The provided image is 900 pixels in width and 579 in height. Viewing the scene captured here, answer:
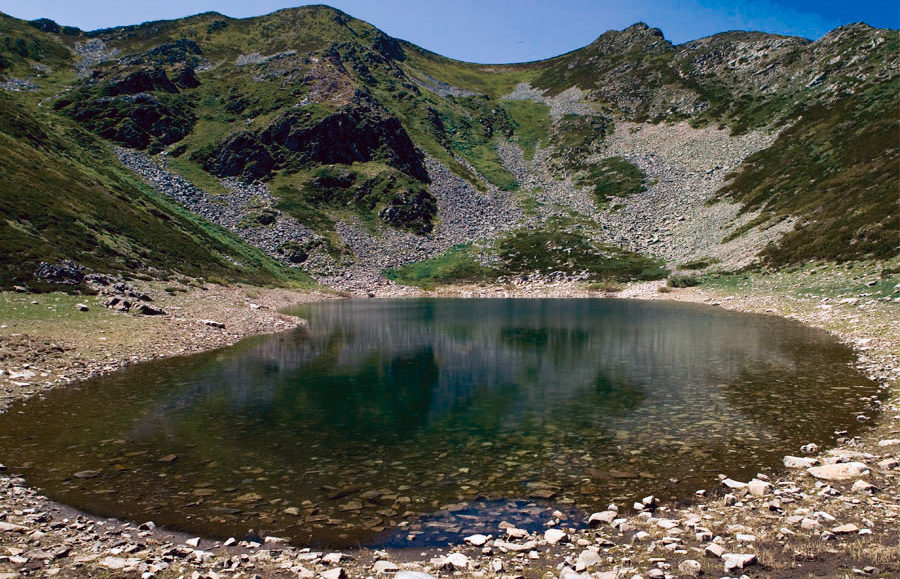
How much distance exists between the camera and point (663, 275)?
9506cm

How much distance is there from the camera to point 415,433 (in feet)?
59.3

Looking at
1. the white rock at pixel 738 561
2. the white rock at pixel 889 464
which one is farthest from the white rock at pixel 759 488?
the white rock at pixel 738 561

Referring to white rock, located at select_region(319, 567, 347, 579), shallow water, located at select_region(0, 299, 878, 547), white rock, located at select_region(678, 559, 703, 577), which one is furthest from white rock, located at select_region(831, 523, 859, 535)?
white rock, located at select_region(319, 567, 347, 579)

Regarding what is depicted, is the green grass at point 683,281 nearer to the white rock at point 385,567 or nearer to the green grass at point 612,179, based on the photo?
the green grass at point 612,179

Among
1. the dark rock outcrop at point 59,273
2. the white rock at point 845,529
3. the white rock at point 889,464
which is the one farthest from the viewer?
the dark rock outcrop at point 59,273

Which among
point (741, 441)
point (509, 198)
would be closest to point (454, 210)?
point (509, 198)

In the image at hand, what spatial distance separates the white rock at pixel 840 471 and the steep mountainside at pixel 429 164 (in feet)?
170

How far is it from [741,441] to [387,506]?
1160 centimetres

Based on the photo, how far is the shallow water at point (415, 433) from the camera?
476 inches

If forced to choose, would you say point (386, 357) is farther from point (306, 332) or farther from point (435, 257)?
point (435, 257)

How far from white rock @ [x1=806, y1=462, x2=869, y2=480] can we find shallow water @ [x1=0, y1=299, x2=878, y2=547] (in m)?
1.36

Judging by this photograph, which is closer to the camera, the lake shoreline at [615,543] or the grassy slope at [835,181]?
the lake shoreline at [615,543]

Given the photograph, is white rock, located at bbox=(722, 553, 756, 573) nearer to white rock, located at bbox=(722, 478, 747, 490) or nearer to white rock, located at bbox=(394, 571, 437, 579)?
white rock, located at bbox=(722, 478, 747, 490)

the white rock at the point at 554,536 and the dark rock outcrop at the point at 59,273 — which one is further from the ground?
the dark rock outcrop at the point at 59,273
